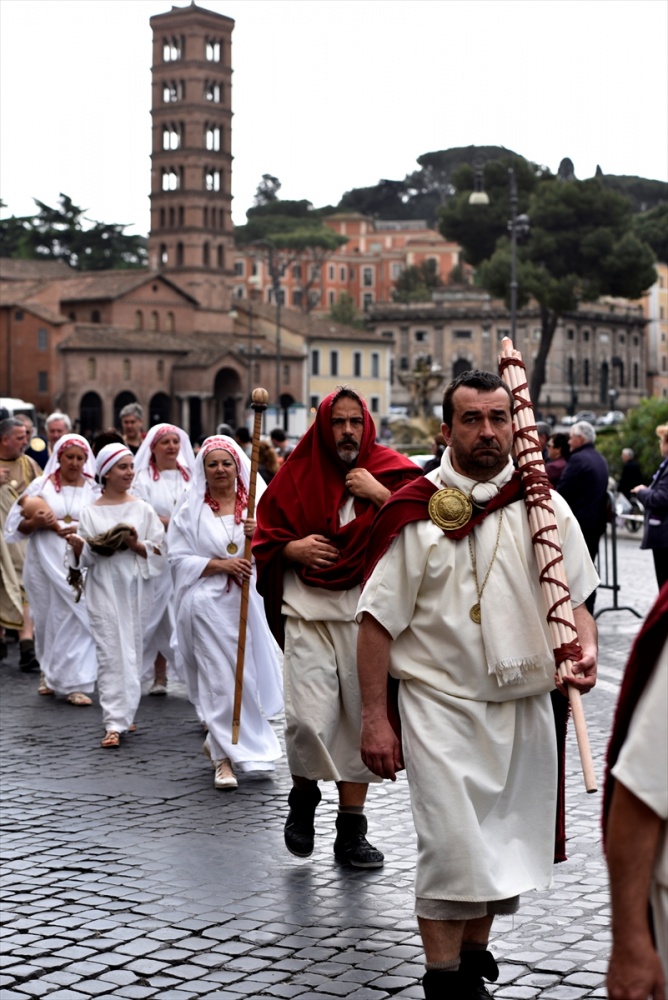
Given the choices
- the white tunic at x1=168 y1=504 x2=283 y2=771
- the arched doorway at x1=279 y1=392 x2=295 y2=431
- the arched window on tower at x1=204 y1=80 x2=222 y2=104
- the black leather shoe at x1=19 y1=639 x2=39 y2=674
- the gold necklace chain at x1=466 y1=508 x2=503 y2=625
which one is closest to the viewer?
the gold necklace chain at x1=466 y1=508 x2=503 y2=625

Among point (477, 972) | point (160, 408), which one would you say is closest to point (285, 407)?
point (160, 408)

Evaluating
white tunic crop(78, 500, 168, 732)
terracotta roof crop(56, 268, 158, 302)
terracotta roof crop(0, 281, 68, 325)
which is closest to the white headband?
white tunic crop(78, 500, 168, 732)

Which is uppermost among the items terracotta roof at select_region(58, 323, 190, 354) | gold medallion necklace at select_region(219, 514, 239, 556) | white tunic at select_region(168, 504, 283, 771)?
terracotta roof at select_region(58, 323, 190, 354)

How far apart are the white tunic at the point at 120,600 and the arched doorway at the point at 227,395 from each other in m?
89.8

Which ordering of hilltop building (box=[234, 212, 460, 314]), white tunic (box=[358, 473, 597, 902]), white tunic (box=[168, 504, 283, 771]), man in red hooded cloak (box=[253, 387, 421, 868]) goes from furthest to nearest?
hilltop building (box=[234, 212, 460, 314]), white tunic (box=[168, 504, 283, 771]), man in red hooded cloak (box=[253, 387, 421, 868]), white tunic (box=[358, 473, 597, 902])

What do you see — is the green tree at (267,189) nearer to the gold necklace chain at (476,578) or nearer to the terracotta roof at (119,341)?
the terracotta roof at (119,341)

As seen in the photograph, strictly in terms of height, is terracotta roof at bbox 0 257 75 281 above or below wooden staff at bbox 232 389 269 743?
above

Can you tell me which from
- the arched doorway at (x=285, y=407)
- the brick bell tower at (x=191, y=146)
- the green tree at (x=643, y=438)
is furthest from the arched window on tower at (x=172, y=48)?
the green tree at (x=643, y=438)

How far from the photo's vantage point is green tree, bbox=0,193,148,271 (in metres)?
122

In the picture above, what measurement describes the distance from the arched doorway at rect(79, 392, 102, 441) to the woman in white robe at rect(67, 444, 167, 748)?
85.0 metres

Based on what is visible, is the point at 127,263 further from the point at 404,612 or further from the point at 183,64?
the point at 404,612

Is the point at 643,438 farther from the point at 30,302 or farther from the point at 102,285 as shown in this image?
the point at 102,285

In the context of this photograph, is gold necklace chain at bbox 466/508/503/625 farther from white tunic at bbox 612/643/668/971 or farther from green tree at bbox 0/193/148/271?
green tree at bbox 0/193/148/271

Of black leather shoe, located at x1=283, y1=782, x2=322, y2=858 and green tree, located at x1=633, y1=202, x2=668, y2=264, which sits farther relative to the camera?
green tree, located at x1=633, y1=202, x2=668, y2=264
